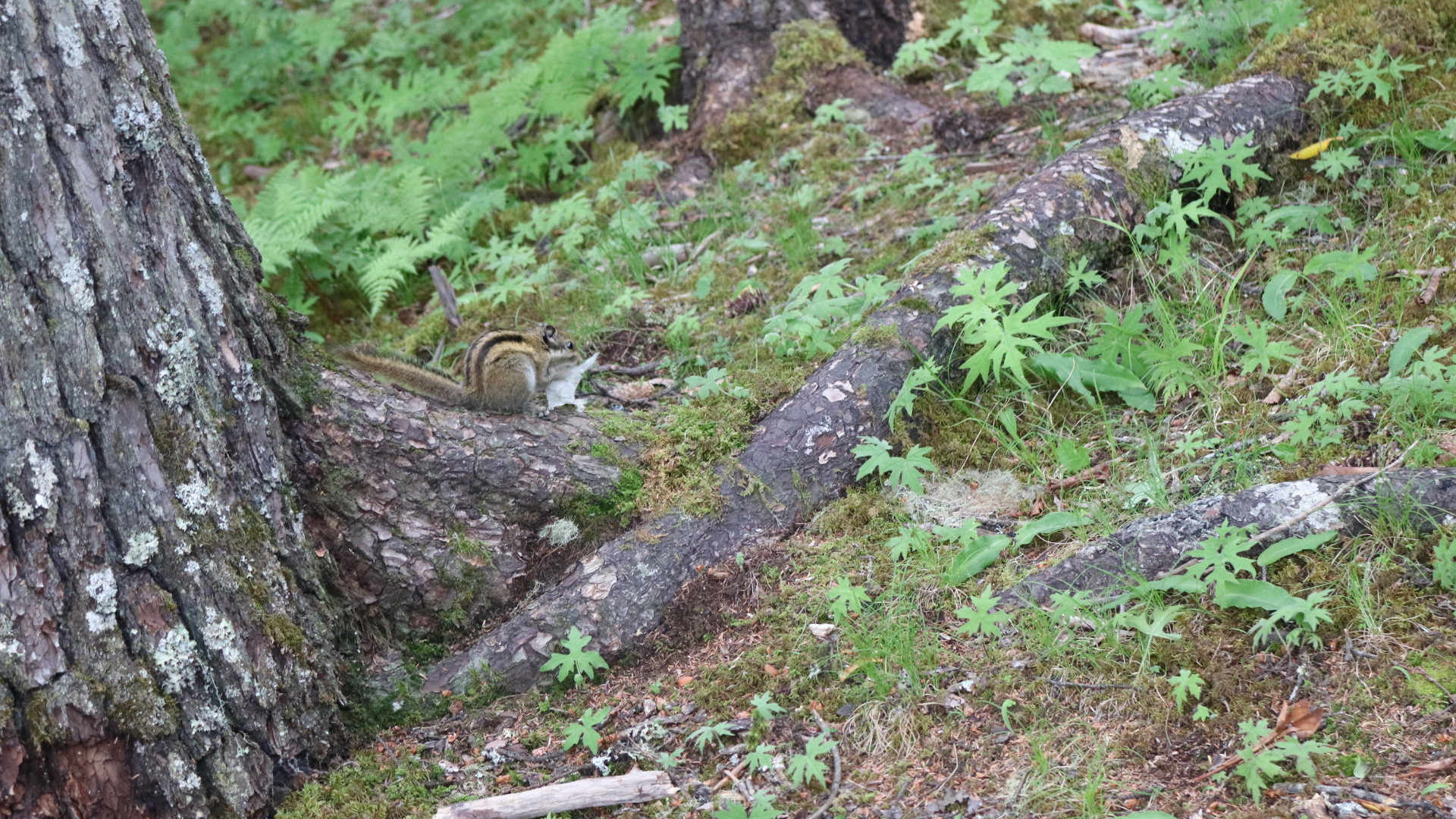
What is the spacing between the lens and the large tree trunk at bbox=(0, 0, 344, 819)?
268cm

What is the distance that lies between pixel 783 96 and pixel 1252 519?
4283 mm

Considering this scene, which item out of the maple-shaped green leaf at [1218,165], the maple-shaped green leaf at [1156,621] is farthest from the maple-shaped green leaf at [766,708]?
the maple-shaped green leaf at [1218,165]

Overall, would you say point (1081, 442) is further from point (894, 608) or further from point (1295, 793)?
point (1295, 793)

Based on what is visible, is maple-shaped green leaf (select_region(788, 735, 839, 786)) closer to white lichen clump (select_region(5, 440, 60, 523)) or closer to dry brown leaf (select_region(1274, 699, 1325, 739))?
Result: dry brown leaf (select_region(1274, 699, 1325, 739))

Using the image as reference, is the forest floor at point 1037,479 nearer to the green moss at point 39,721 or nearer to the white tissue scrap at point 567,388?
the white tissue scrap at point 567,388

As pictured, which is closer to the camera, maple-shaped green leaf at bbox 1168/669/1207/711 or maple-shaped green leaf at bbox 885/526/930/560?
maple-shaped green leaf at bbox 1168/669/1207/711

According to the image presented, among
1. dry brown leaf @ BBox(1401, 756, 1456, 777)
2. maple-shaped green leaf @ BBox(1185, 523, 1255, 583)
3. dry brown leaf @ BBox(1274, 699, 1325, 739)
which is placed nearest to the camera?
dry brown leaf @ BBox(1401, 756, 1456, 777)

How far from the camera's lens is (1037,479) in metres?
3.79

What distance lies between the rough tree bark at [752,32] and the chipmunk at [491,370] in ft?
8.92

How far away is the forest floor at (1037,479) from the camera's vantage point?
2.79 metres

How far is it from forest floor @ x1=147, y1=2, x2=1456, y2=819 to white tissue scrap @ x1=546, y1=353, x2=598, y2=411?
0.42 ft

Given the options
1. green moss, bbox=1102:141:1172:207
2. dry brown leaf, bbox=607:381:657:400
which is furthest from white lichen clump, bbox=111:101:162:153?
green moss, bbox=1102:141:1172:207

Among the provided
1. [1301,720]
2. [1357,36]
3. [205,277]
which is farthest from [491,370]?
[1357,36]

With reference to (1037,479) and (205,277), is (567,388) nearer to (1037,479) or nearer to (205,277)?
(205,277)
